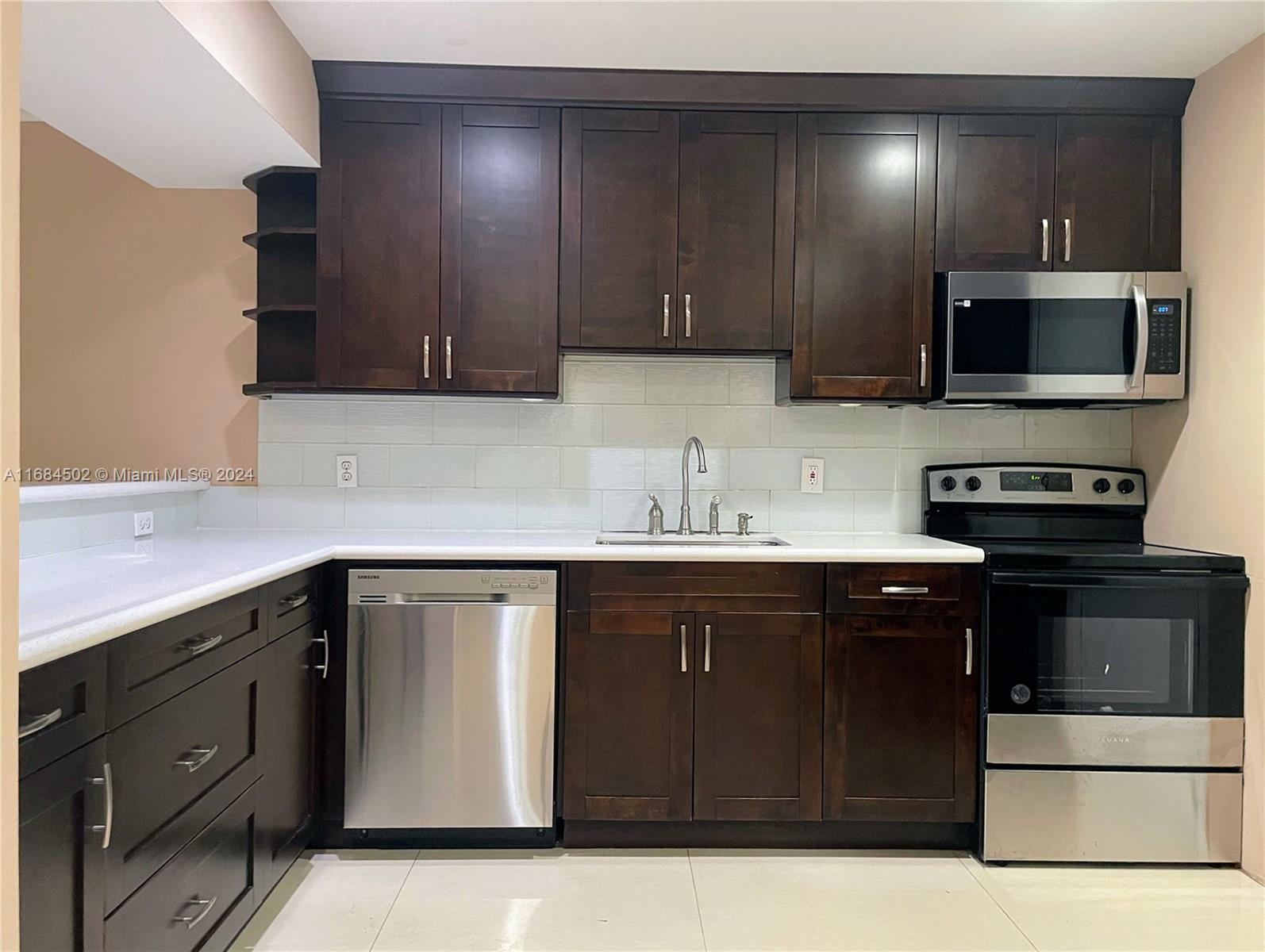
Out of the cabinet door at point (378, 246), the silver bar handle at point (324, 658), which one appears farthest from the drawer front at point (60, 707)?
the cabinet door at point (378, 246)

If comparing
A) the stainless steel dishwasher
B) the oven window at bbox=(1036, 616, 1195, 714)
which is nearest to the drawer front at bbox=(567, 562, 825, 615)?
the stainless steel dishwasher

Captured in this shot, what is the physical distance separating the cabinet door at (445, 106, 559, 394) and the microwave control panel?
6.04 feet

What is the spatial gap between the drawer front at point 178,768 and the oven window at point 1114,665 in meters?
2.15

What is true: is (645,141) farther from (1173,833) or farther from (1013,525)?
(1173,833)

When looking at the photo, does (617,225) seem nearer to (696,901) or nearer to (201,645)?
(201,645)

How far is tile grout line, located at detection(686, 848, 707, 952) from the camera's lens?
2215mm

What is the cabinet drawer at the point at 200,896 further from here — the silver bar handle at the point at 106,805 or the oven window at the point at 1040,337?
the oven window at the point at 1040,337

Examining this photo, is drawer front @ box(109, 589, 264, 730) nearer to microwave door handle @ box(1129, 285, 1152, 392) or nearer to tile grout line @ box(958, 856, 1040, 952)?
tile grout line @ box(958, 856, 1040, 952)

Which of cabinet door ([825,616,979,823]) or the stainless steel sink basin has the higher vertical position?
the stainless steel sink basin

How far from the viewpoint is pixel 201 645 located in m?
1.82

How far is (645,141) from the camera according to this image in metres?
2.87

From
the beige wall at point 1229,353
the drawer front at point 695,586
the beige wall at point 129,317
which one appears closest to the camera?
the beige wall at point 1229,353

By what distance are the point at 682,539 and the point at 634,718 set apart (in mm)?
633

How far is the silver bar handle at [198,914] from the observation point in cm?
177
